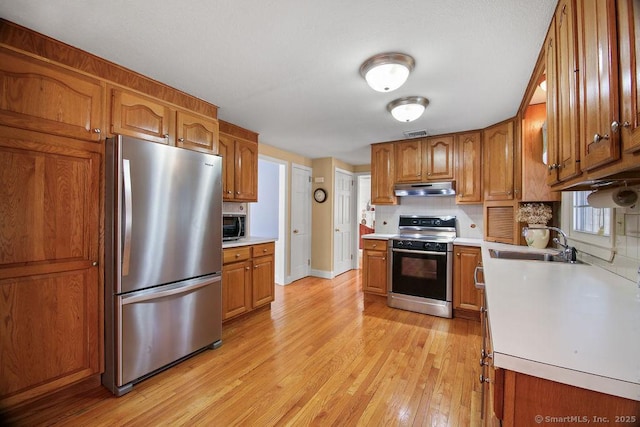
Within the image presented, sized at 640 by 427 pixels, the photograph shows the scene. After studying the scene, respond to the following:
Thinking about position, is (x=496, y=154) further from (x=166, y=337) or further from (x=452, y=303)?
(x=166, y=337)

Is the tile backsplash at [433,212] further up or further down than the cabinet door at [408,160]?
further down

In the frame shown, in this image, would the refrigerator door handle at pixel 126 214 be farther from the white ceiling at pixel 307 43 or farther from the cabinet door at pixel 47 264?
the white ceiling at pixel 307 43

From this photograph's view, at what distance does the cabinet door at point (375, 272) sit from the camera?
3658 millimetres

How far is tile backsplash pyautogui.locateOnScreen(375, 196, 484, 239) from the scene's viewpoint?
12.1 ft

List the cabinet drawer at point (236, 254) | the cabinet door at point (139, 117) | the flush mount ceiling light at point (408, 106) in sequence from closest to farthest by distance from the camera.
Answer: the cabinet door at point (139, 117)
the flush mount ceiling light at point (408, 106)
the cabinet drawer at point (236, 254)

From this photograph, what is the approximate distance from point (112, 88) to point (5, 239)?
1145mm

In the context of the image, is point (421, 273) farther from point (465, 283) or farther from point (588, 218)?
point (588, 218)

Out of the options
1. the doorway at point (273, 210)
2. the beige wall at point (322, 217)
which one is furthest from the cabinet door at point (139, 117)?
the beige wall at point (322, 217)

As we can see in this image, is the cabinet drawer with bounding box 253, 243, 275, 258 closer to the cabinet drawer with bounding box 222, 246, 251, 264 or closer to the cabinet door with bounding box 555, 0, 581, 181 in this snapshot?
the cabinet drawer with bounding box 222, 246, 251, 264

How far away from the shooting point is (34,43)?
1.59 meters

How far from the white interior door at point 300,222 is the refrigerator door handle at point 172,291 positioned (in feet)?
7.79

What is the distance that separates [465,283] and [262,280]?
2.37 m

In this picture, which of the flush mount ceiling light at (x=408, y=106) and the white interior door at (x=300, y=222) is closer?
the flush mount ceiling light at (x=408, y=106)

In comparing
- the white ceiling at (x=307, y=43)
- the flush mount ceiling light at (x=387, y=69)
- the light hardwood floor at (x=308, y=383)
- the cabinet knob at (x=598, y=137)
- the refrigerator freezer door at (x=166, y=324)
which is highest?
the white ceiling at (x=307, y=43)
